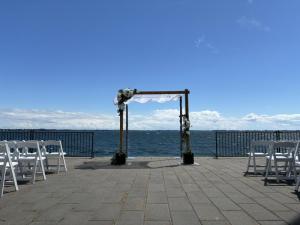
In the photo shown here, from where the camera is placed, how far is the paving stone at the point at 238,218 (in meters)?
4.34

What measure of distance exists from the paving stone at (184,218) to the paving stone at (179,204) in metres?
0.23

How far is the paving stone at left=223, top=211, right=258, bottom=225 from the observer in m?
4.34

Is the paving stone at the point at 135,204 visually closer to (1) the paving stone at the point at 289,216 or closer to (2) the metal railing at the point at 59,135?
(1) the paving stone at the point at 289,216

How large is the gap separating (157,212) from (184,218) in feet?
1.45

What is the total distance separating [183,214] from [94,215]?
1.11 m

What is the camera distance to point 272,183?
755 cm

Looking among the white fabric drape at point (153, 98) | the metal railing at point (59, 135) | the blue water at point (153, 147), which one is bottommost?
the blue water at point (153, 147)

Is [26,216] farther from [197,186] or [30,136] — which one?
[30,136]

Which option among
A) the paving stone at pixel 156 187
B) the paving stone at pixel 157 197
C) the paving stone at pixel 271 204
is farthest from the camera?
the paving stone at pixel 156 187

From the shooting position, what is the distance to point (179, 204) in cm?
535

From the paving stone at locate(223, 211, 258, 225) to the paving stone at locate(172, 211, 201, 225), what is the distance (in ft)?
1.32

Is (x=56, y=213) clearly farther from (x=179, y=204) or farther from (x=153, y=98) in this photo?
(x=153, y=98)

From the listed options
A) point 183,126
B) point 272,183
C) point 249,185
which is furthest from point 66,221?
point 183,126

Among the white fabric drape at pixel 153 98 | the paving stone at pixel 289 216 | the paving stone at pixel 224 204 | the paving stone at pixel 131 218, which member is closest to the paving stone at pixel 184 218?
the paving stone at pixel 131 218
